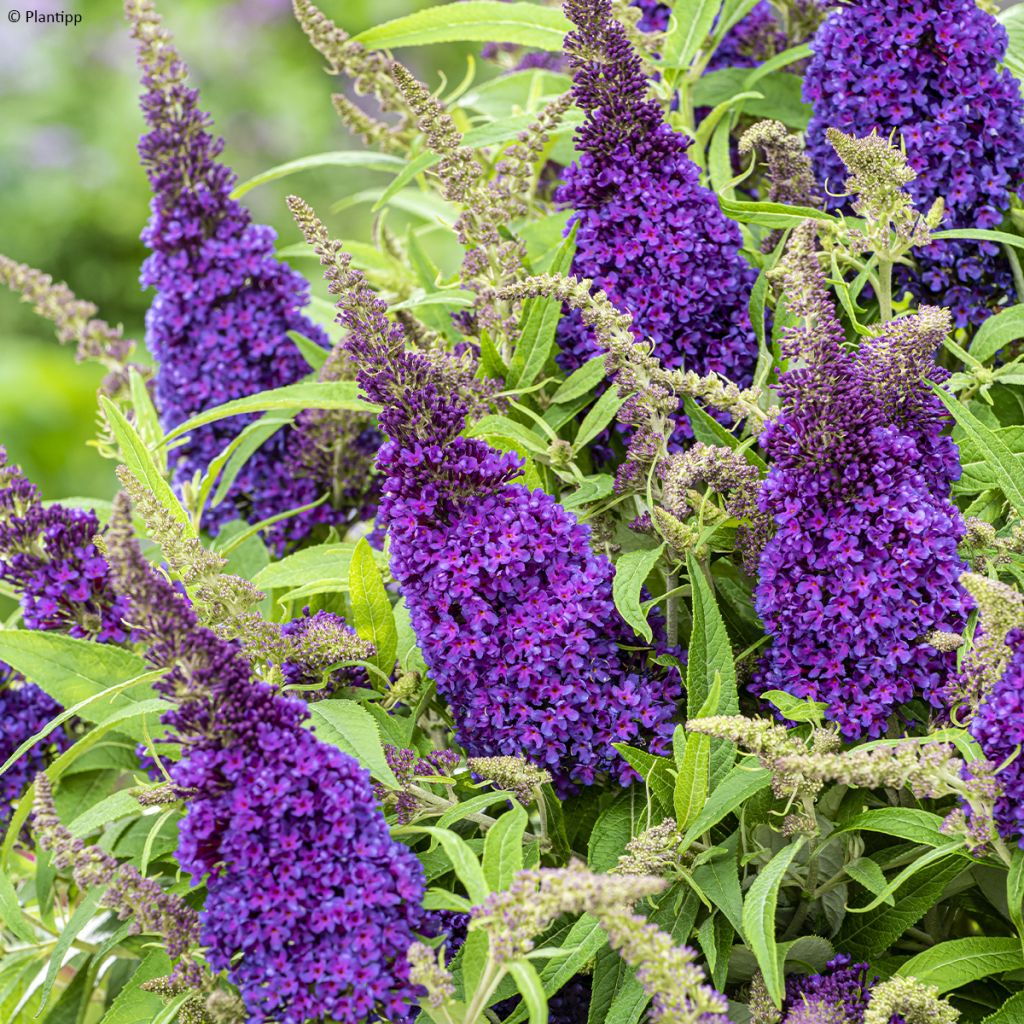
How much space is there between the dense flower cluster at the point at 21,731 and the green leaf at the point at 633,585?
92 cm

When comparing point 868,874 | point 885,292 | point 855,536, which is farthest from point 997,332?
point 868,874

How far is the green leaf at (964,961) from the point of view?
4.44 ft

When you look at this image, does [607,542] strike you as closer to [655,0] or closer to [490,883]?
[490,883]

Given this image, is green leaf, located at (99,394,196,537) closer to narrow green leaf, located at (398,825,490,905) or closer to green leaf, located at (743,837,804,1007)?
narrow green leaf, located at (398,825,490,905)

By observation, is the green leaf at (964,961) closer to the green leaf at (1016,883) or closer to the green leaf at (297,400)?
the green leaf at (1016,883)

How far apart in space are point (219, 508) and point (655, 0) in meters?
1.10

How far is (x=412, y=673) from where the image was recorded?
1.57 meters

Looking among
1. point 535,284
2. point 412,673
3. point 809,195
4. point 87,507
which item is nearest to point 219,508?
point 87,507

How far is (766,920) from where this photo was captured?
125 cm

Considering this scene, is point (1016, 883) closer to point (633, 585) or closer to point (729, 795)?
point (729, 795)

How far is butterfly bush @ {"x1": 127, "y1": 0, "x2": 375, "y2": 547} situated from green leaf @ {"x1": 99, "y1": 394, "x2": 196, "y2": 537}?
311 mm

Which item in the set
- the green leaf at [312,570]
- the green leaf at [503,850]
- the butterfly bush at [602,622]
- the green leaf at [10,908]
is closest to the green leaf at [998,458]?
the butterfly bush at [602,622]

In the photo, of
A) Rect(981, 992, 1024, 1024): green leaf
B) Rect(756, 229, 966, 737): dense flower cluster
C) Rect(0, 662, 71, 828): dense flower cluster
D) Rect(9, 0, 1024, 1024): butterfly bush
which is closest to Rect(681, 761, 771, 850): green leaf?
Rect(9, 0, 1024, 1024): butterfly bush

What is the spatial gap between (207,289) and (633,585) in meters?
0.96
